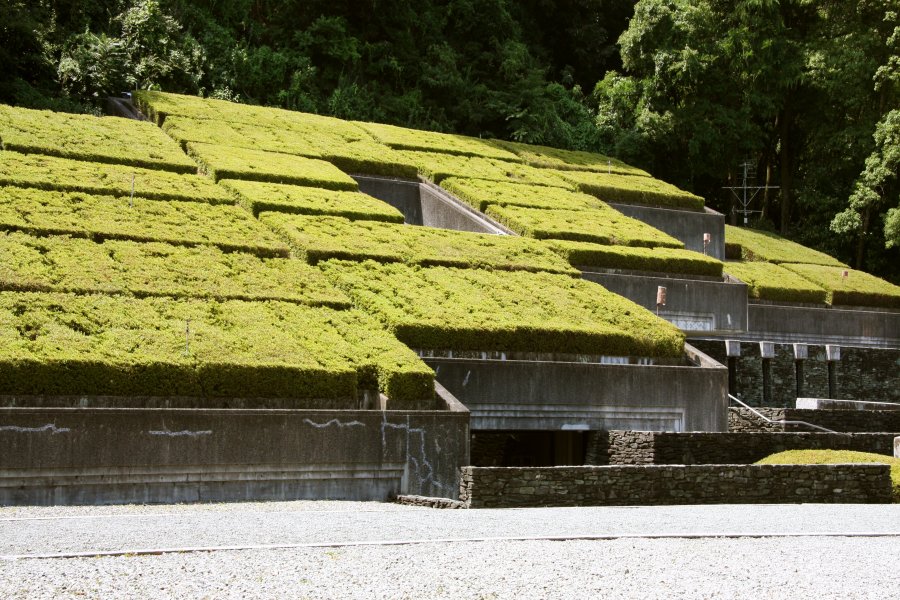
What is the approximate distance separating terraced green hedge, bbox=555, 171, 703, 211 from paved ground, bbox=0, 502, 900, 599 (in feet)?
75.5

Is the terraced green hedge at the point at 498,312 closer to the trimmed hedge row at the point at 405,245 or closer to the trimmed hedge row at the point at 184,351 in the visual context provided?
the trimmed hedge row at the point at 405,245

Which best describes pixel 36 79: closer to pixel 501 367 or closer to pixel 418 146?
pixel 418 146

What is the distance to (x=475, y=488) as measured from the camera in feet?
→ 47.1

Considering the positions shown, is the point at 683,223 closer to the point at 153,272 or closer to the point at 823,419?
the point at 823,419

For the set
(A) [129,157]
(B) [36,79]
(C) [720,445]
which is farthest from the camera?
(B) [36,79]

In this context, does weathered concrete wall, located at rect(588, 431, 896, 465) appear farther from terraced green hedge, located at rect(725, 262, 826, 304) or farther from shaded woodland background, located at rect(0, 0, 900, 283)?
shaded woodland background, located at rect(0, 0, 900, 283)

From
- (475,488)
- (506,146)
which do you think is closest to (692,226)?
(506,146)

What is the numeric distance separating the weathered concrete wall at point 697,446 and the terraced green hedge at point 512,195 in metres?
12.3

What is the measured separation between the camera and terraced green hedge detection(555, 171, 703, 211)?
36.1m

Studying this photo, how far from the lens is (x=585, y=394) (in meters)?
20.0

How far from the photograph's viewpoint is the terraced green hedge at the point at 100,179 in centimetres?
2348

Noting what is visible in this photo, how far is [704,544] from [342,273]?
11.5m

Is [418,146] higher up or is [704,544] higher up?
[418,146]

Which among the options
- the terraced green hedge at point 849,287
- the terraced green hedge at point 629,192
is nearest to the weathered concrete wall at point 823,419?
the terraced green hedge at point 849,287
